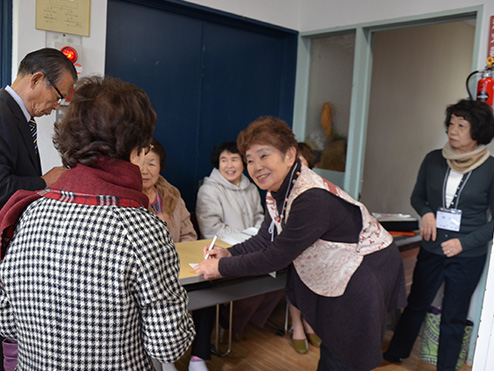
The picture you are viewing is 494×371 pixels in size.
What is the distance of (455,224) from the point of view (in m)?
2.64

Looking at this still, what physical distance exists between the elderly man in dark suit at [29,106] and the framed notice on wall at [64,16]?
75cm

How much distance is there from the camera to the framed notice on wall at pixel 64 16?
101 inches

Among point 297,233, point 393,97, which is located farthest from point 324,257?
point 393,97

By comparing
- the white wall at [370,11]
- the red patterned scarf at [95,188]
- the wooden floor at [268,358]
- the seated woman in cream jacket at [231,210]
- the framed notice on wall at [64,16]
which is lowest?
the wooden floor at [268,358]

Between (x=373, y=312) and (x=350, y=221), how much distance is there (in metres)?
0.37

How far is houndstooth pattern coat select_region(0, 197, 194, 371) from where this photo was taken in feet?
3.30

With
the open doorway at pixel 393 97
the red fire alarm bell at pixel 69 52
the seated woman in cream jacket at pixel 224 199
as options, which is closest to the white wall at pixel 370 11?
the open doorway at pixel 393 97

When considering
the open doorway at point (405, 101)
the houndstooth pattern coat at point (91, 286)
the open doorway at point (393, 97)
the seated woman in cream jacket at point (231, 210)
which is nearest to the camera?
the houndstooth pattern coat at point (91, 286)

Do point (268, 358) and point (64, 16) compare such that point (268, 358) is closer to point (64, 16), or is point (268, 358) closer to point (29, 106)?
point (29, 106)

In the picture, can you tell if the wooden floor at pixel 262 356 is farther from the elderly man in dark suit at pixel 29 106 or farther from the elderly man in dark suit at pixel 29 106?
the elderly man in dark suit at pixel 29 106

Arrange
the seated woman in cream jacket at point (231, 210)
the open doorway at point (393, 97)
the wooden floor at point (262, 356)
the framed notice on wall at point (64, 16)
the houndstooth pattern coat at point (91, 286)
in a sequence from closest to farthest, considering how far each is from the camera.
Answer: the houndstooth pattern coat at point (91, 286), the framed notice on wall at point (64, 16), the wooden floor at point (262, 356), the seated woman in cream jacket at point (231, 210), the open doorway at point (393, 97)

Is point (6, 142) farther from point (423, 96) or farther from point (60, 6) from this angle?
point (423, 96)

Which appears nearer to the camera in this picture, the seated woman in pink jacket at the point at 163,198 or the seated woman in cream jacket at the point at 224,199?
the seated woman in pink jacket at the point at 163,198

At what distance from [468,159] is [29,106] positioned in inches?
90.6
